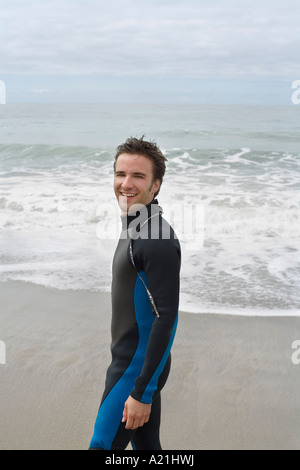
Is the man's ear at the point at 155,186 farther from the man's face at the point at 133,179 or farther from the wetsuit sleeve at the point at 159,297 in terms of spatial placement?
the wetsuit sleeve at the point at 159,297

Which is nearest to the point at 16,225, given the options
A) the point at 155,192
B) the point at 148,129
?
the point at 155,192

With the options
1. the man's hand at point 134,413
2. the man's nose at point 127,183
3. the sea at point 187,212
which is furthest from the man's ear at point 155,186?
the sea at point 187,212

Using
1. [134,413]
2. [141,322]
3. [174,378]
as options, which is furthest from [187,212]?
[134,413]

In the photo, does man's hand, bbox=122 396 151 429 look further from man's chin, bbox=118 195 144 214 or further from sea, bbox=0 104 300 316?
sea, bbox=0 104 300 316

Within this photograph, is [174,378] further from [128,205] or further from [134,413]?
[128,205]

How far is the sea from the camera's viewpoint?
578 cm

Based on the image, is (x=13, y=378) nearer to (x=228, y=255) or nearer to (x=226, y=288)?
(x=226, y=288)

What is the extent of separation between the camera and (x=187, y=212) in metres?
9.98

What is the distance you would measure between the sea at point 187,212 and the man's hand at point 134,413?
315cm

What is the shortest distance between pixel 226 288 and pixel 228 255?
1.40m

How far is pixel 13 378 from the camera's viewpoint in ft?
12.2

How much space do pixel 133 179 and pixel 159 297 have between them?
50 cm

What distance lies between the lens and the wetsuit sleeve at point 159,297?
1.76 m

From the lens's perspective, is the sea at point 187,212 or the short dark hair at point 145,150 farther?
the sea at point 187,212
